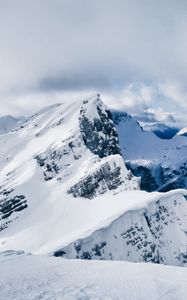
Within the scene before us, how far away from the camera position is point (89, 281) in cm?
4575

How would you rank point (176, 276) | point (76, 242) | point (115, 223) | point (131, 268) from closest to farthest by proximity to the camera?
point (176, 276)
point (131, 268)
point (76, 242)
point (115, 223)

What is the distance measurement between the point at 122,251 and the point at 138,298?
5986 inches

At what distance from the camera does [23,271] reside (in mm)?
50812

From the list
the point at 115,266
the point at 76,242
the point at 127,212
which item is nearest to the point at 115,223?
the point at 127,212

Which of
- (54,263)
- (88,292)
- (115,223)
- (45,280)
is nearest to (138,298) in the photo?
(88,292)

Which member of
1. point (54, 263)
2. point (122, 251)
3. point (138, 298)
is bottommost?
point (138, 298)

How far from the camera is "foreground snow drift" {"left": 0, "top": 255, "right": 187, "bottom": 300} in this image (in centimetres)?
4116

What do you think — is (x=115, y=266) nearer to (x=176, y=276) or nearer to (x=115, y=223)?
(x=176, y=276)

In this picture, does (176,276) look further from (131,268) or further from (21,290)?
(21,290)

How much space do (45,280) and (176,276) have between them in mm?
14486

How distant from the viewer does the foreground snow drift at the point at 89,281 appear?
41.2 metres

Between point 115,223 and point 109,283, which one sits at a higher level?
point 115,223

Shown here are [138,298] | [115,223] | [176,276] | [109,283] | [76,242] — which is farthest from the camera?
[115,223]

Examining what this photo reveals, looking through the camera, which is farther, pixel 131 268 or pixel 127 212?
pixel 127 212
